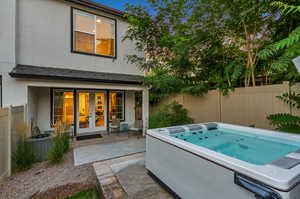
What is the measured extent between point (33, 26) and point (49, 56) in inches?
49.2

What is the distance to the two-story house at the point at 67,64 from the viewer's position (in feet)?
16.9

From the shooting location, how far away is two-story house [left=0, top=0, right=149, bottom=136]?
203 inches

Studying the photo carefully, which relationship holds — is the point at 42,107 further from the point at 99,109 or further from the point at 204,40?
the point at 204,40

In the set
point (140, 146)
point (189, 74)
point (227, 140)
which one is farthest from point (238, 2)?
point (140, 146)

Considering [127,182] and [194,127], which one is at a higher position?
[194,127]

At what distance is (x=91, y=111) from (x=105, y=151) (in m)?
3.24

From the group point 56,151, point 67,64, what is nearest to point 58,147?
point 56,151

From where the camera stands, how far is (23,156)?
408cm

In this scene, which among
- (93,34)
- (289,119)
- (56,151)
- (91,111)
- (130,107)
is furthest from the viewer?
(130,107)

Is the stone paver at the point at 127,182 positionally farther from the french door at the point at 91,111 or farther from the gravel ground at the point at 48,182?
the french door at the point at 91,111

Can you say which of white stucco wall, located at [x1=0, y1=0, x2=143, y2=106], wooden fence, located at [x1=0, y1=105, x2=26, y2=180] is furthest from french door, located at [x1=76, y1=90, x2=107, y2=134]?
wooden fence, located at [x1=0, y1=105, x2=26, y2=180]

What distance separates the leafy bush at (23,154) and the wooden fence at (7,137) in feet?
0.44

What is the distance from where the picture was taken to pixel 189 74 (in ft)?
24.1

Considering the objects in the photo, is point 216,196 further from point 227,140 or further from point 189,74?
point 189,74
